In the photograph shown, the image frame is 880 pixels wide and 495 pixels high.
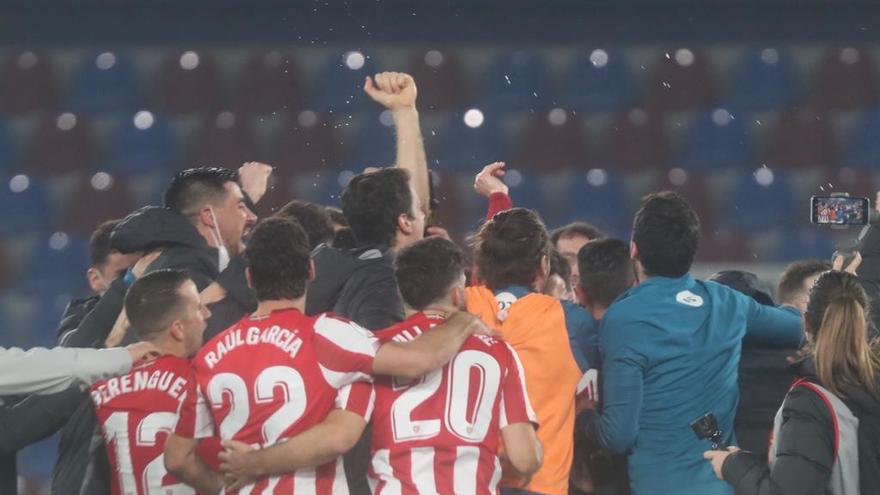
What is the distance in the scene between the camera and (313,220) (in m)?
3.71

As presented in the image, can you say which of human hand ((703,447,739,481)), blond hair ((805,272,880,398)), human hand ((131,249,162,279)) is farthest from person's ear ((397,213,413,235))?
blond hair ((805,272,880,398))

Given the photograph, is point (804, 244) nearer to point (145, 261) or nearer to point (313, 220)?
point (313, 220)

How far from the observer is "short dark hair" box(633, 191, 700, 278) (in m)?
3.13

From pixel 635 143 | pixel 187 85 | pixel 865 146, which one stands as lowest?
pixel 865 146

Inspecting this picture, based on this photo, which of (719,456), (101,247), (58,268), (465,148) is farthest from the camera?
(465,148)

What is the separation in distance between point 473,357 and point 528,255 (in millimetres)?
449

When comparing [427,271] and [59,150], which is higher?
[59,150]

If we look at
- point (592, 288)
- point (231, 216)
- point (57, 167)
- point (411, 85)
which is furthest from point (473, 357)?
point (57, 167)

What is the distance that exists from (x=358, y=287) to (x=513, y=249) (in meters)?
0.38

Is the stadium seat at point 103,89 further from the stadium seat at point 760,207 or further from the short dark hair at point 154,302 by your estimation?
the short dark hair at point 154,302

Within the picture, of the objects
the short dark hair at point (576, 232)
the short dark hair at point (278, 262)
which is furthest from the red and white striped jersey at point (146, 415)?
the short dark hair at point (576, 232)

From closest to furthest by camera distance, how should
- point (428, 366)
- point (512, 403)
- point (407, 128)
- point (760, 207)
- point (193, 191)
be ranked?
1. point (428, 366)
2. point (512, 403)
3. point (193, 191)
4. point (407, 128)
5. point (760, 207)

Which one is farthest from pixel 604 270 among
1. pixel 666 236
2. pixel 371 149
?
pixel 371 149

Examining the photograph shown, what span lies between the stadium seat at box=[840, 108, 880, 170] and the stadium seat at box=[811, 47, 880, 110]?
10 centimetres
